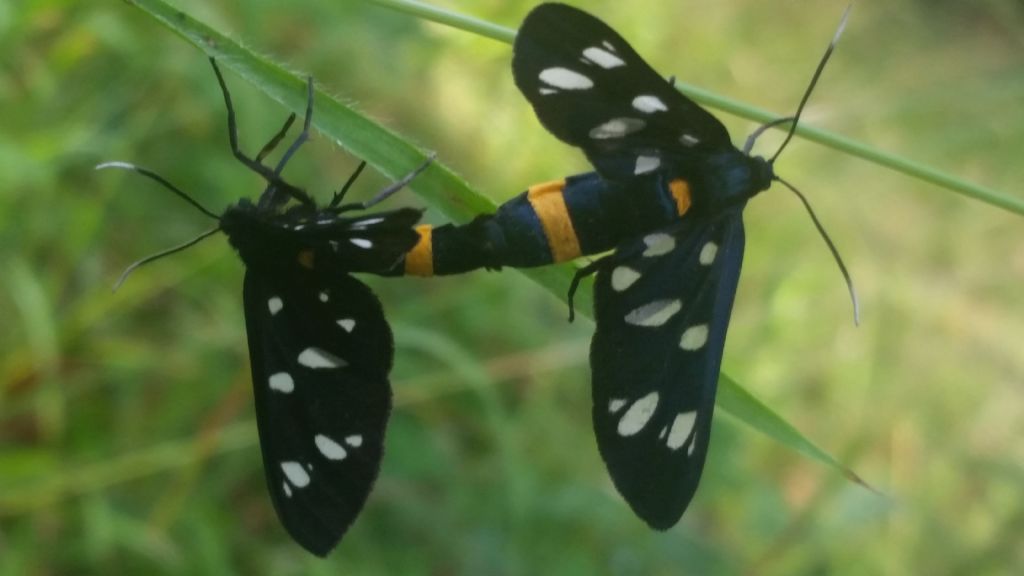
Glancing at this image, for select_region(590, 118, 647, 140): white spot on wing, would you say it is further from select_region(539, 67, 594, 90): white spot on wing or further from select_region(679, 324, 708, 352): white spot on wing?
select_region(679, 324, 708, 352): white spot on wing

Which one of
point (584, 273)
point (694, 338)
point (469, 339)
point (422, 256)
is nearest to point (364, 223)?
point (422, 256)

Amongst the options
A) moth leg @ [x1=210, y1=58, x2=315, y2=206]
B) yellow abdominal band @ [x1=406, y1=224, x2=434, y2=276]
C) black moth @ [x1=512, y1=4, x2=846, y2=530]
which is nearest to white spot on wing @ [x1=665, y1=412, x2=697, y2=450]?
black moth @ [x1=512, y1=4, x2=846, y2=530]

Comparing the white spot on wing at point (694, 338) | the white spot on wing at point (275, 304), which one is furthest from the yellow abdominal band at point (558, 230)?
the white spot on wing at point (275, 304)

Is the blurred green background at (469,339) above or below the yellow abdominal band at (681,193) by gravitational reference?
below

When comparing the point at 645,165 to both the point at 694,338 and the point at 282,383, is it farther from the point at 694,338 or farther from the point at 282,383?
the point at 282,383

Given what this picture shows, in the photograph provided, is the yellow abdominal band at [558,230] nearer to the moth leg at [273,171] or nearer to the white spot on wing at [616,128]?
the white spot on wing at [616,128]

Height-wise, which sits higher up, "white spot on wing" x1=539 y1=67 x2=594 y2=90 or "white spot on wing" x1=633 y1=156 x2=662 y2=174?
"white spot on wing" x1=539 y1=67 x2=594 y2=90

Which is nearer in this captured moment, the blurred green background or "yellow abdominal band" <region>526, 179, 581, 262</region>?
"yellow abdominal band" <region>526, 179, 581, 262</region>
